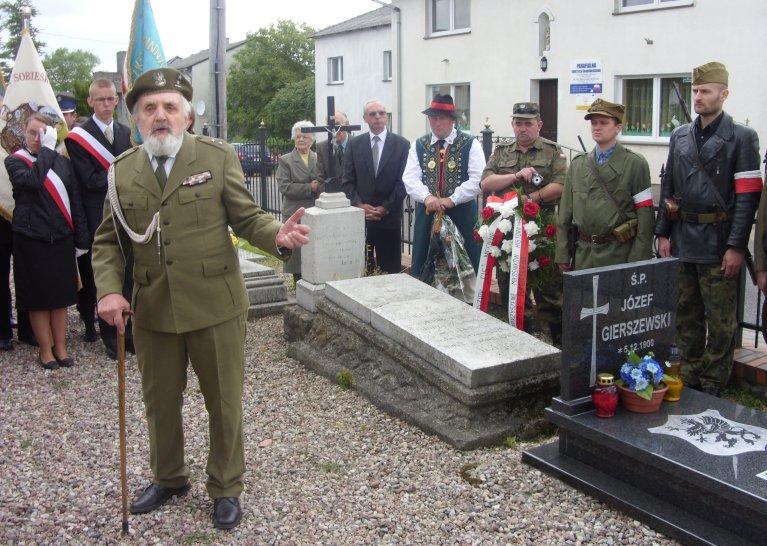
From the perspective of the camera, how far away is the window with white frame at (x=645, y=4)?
55.7 feet

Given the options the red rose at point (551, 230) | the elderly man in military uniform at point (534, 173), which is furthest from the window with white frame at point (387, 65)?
the red rose at point (551, 230)

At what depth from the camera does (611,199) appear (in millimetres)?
5809

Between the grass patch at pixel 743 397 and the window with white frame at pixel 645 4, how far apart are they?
42.7 ft

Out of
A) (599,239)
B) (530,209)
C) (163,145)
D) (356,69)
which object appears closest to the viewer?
(163,145)

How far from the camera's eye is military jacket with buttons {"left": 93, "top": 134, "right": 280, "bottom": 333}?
13.1 ft

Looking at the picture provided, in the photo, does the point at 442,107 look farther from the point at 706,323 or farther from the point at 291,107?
the point at 291,107

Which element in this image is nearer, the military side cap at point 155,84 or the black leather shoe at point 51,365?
the military side cap at point 155,84

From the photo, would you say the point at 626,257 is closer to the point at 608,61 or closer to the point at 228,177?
the point at 228,177

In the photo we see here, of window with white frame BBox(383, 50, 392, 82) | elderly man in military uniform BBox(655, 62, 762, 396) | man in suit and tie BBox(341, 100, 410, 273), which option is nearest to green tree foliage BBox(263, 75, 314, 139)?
window with white frame BBox(383, 50, 392, 82)

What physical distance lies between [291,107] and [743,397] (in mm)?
47115

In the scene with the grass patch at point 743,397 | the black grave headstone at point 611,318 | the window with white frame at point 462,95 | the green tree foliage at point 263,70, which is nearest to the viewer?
the black grave headstone at point 611,318

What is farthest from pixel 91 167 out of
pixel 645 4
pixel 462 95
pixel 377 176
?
pixel 462 95

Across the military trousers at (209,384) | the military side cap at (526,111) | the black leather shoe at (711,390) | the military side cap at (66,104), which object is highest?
the military side cap at (66,104)

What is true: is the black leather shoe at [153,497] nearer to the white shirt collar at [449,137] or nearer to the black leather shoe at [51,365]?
the black leather shoe at [51,365]
